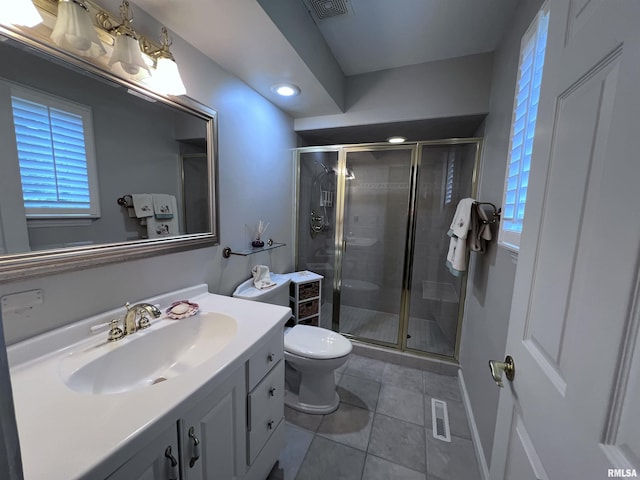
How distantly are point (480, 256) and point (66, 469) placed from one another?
203 cm

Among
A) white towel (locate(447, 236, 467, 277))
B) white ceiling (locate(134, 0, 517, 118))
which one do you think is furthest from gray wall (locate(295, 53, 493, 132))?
white towel (locate(447, 236, 467, 277))

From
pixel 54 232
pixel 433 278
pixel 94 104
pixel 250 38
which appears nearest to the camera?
pixel 54 232

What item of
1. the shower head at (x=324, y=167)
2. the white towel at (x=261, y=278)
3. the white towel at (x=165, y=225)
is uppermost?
the shower head at (x=324, y=167)

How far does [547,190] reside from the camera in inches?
24.7

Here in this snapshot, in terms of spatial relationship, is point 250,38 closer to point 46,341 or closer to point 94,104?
point 94,104

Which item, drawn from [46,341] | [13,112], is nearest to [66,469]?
[46,341]

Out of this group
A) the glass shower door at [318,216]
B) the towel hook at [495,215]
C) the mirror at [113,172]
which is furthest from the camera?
the glass shower door at [318,216]

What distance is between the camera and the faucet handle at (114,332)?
3.11 ft

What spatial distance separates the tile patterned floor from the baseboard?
38 mm

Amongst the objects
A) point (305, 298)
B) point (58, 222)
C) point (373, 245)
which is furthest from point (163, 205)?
point (373, 245)

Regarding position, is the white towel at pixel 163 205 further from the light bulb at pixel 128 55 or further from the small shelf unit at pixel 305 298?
the small shelf unit at pixel 305 298

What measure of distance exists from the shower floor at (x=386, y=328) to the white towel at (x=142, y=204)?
206 centimetres

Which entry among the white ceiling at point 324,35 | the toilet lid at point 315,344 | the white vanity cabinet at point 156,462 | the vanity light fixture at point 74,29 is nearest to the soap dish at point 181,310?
the white vanity cabinet at point 156,462

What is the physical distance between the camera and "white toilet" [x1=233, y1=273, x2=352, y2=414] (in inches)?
61.5
